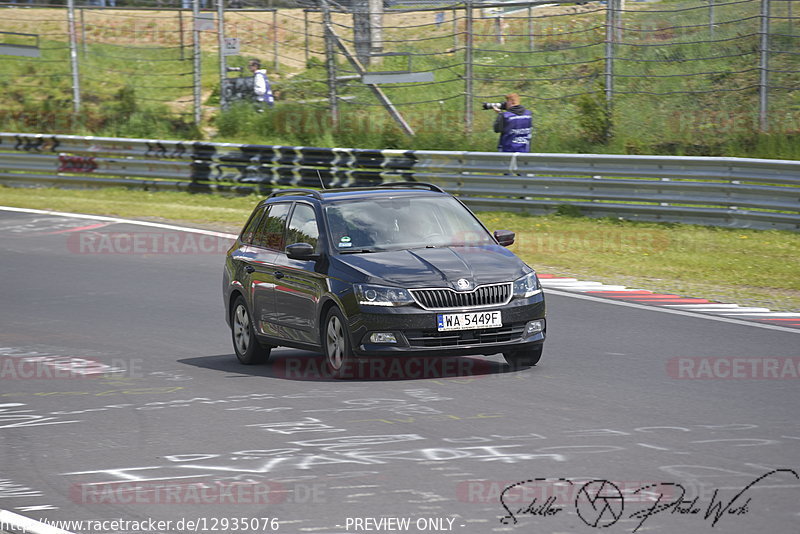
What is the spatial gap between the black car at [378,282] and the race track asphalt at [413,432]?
32cm

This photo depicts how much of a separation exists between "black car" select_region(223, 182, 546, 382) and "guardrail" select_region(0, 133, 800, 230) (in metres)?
4.41

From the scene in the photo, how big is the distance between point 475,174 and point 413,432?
52.0 feet

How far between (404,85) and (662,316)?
17.9m

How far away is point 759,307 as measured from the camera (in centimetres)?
1449

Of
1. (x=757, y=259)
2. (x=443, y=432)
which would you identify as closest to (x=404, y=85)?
(x=757, y=259)

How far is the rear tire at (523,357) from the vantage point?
10.9 metres

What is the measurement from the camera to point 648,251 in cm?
1931

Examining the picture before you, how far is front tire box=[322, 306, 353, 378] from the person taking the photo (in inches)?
414

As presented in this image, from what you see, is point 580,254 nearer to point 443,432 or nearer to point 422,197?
point 422,197

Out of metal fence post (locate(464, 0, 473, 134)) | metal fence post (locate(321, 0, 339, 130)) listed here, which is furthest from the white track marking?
metal fence post (locate(321, 0, 339, 130))

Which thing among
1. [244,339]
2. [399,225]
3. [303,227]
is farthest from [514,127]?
[399,225]

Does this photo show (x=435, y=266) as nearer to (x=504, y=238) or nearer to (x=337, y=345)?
(x=337, y=345)

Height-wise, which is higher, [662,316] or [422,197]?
[422,197]

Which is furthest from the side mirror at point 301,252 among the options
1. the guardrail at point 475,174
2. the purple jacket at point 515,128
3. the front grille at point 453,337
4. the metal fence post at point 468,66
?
the metal fence post at point 468,66
